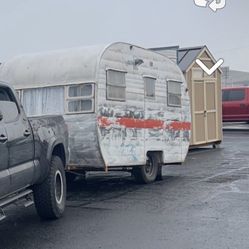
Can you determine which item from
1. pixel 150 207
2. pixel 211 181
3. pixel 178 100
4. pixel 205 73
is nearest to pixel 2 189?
pixel 150 207

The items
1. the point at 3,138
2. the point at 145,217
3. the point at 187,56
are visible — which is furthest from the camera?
the point at 187,56

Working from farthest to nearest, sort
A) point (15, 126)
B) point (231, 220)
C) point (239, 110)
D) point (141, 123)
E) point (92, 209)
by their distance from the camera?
1. point (239, 110)
2. point (141, 123)
3. point (92, 209)
4. point (231, 220)
5. point (15, 126)

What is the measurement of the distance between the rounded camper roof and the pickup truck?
1713 millimetres

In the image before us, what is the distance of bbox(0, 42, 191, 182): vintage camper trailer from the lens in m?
10.5

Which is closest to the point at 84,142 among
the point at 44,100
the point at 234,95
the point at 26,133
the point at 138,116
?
the point at 44,100

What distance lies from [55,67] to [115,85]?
1156 millimetres

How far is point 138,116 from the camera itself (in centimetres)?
1180

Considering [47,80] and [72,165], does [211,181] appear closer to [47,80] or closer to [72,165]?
[72,165]

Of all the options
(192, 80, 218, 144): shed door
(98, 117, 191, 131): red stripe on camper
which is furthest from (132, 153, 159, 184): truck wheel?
(192, 80, 218, 144): shed door

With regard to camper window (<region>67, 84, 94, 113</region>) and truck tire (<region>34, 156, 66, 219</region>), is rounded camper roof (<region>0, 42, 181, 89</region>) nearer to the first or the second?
camper window (<region>67, 84, 94, 113</region>)

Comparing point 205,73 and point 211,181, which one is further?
point 205,73

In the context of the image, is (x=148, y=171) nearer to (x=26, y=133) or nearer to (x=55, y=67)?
(x=55, y=67)

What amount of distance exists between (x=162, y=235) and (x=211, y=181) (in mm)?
5101

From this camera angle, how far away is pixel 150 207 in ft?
30.8
